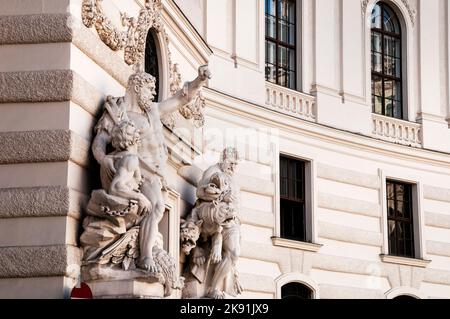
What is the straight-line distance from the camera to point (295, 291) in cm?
2294

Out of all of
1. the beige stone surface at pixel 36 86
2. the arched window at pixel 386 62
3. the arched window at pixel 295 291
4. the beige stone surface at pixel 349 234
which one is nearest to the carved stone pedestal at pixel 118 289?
the beige stone surface at pixel 36 86

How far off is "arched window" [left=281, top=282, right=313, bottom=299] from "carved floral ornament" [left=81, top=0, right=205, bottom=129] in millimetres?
5291

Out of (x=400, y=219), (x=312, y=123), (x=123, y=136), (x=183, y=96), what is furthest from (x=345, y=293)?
(x=123, y=136)

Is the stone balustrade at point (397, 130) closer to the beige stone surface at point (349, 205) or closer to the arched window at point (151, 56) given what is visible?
the beige stone surface at point (349, 205)

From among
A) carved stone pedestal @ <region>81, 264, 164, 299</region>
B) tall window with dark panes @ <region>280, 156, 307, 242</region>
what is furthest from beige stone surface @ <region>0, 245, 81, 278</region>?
tall window with dark panes @ <region>280, 156, 307, 242</region>

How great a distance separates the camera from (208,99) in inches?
846

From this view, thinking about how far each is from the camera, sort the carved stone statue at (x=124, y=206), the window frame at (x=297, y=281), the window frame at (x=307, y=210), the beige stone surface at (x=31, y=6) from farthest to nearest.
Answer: the window frame at (x=307, y=210), the window frame at (x=297, y=281), the beige stone surface at (x=31, y=6), the carved stone statue at (x=124, y=206)

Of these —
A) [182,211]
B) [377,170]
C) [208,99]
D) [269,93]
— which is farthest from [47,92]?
[377,170]

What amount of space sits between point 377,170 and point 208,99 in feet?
17.4

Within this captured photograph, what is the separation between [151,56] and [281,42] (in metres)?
7.62

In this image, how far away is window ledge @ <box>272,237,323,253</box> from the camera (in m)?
22.5

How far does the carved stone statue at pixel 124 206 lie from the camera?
1353 centimetres

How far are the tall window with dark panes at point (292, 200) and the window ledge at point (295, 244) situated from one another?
37 centimetres
